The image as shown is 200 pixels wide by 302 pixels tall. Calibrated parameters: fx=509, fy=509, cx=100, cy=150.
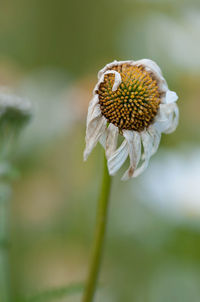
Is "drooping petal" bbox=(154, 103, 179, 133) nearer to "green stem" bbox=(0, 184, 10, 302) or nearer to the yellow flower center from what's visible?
the yellow flower center

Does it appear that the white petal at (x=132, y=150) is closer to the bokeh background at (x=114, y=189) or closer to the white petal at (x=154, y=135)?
the white petal at (x=154, y=135)

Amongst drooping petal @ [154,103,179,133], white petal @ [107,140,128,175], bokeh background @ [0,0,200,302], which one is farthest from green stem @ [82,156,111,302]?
bokeh background @ [0,0,200,302]

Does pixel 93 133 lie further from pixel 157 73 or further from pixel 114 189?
pixel 114 189

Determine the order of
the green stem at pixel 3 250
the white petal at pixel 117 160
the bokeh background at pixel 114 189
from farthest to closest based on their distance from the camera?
the bokeh background at pixel 114 189
the green stem at pixel 3 250
the white petal at pixel 117 160

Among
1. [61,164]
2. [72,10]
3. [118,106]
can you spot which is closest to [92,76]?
[61,164]

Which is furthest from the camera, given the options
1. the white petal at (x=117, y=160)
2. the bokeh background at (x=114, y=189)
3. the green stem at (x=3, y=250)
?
the bokeh background at (x=114, y=189)

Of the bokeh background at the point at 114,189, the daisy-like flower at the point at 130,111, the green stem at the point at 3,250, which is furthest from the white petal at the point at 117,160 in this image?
the bokeh background at the point at 114,189
